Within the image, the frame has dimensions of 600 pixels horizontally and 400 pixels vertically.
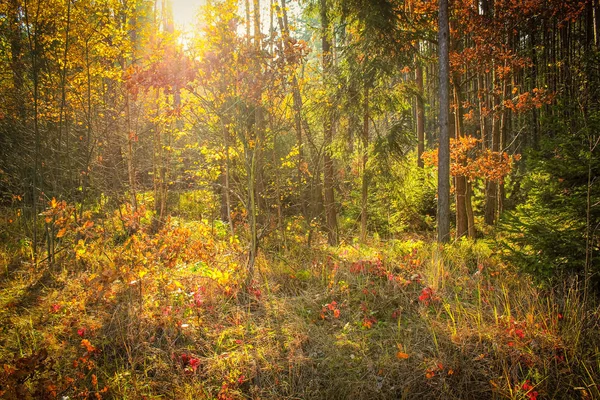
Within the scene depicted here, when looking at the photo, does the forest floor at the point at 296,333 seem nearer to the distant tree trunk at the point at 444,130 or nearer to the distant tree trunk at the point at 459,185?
the distant tree trunk at the point at 444,130

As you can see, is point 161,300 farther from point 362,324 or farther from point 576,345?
point 576,345

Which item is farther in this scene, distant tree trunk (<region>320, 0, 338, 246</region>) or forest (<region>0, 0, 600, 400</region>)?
distant tree trunk (<region>320, 0, 338, 246</region>)

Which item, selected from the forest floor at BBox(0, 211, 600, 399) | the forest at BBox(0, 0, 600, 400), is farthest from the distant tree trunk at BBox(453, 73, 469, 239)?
the forest floor at BBox(0, 211, 600, 399)

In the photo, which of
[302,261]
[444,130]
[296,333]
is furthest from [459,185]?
[296,333]

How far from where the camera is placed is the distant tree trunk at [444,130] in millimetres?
6621

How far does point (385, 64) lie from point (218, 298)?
6.14m

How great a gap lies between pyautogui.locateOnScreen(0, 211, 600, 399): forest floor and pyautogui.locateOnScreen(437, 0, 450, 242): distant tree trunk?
1586mm

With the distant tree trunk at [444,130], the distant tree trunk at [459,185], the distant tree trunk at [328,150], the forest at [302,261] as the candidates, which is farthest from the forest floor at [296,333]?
the distant tree trunk at [459,185]

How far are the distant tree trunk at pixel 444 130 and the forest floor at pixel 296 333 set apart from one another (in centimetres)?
159

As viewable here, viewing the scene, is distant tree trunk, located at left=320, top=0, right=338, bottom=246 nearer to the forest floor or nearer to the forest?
the forest

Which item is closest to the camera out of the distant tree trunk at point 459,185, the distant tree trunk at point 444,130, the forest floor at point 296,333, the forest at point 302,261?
the forest floor at point 296,333

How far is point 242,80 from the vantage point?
512 centimetres

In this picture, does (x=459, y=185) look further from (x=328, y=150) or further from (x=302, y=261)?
(x=302, y=261)

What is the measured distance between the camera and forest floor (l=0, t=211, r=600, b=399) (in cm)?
304
